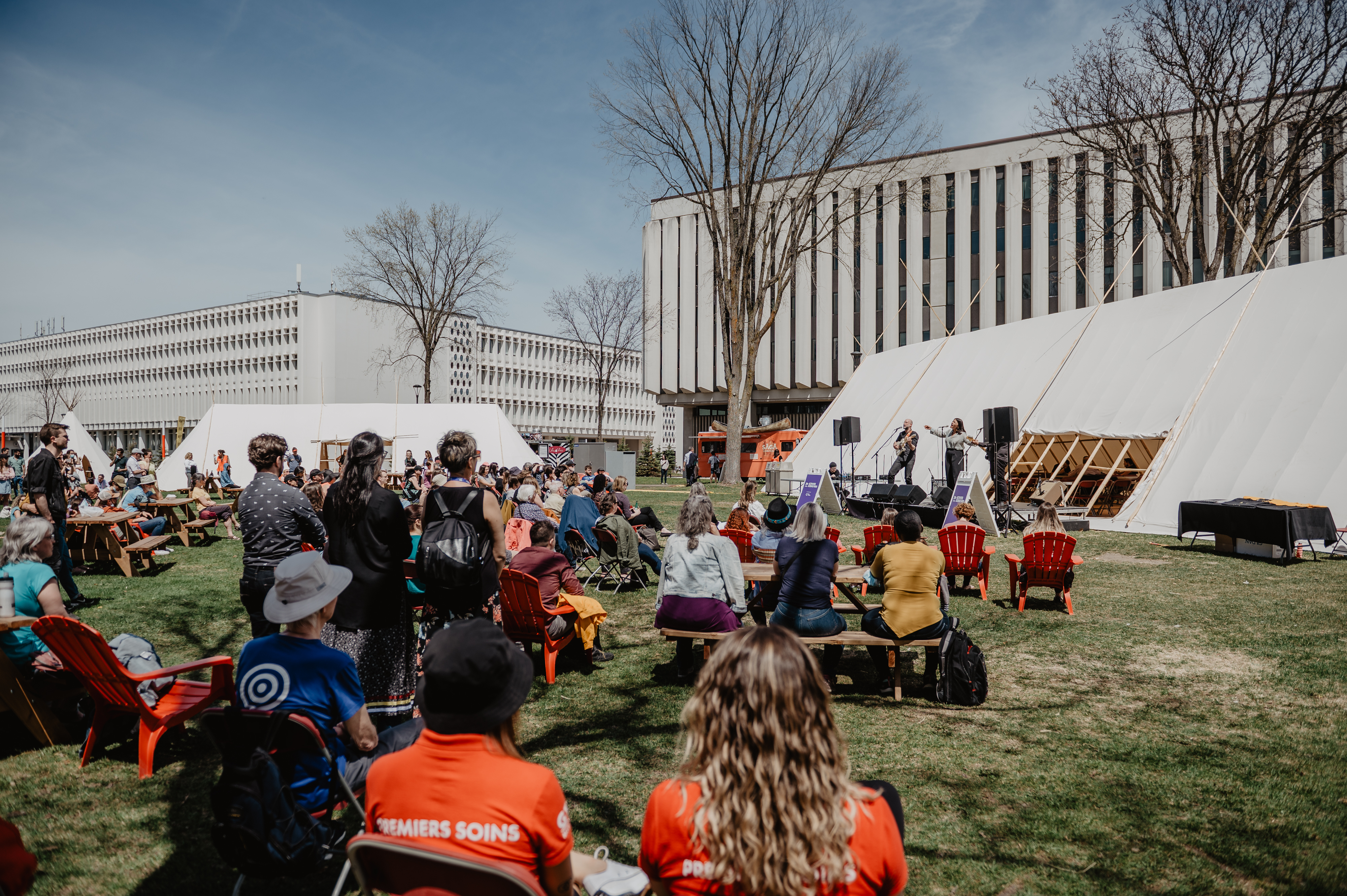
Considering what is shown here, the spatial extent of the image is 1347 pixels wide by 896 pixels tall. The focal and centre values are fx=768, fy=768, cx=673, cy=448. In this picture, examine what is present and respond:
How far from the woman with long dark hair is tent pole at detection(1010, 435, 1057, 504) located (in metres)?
14.6

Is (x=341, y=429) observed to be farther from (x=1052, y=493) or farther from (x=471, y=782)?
(x=471, y=782)

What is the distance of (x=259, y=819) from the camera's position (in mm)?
2504

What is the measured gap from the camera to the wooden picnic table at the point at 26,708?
4.45 metres

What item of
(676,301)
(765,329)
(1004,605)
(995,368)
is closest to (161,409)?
(676,301)

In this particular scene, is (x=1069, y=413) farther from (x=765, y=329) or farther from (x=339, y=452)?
(x=339, y=452)

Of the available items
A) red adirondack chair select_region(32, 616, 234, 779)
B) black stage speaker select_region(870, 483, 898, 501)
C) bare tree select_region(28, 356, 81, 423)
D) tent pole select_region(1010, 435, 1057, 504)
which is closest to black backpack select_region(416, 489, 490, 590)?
red adirondack chair select_region(32, 616, 234, 779)

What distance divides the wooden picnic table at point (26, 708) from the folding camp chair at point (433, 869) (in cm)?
387

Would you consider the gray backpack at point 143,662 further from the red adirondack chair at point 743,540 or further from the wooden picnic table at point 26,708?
the red adirondack chair at point 743,540

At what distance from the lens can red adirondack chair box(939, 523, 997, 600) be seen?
880 centimetres

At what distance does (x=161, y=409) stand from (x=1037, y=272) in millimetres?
85834

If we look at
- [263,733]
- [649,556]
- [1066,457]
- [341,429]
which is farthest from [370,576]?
[341,429]

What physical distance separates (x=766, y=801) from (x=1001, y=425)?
14.0 meters

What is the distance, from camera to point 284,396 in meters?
74.4

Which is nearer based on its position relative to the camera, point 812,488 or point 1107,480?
point 1107,480
